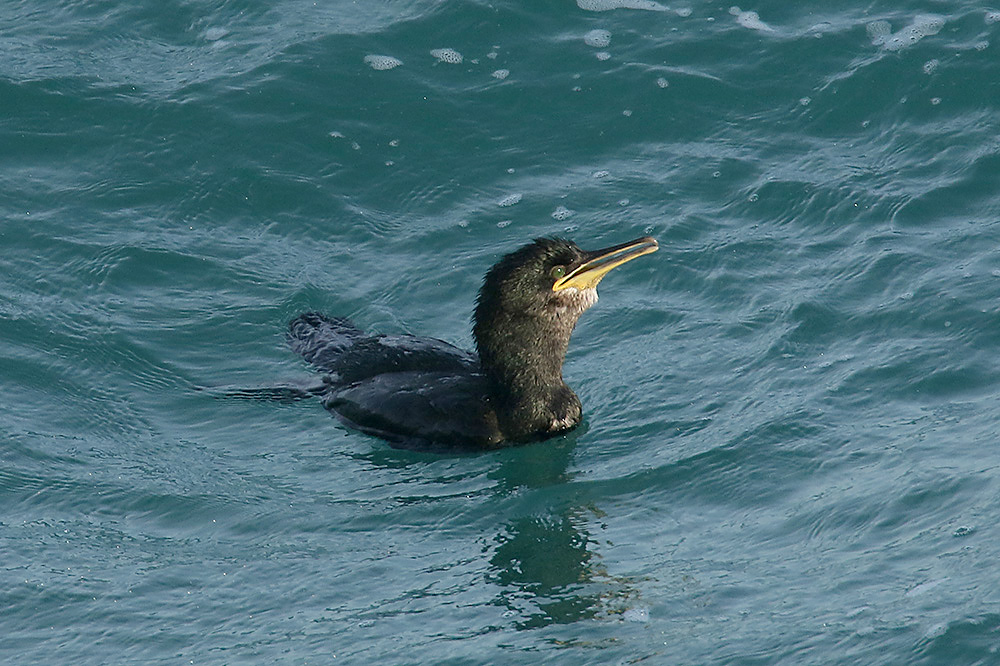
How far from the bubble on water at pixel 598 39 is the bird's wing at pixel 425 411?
4207mm

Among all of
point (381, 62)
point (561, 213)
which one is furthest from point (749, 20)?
point (381, 62)

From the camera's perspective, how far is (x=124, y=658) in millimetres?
6203

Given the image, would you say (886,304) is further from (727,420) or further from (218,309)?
(218,309)

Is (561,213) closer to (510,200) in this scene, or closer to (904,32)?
(510,200)

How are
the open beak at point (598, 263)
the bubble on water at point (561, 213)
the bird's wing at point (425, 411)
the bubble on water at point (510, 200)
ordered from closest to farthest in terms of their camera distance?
the open beak at point (598, 263) → the bird's wing at point (425, 411) → the bubble on water at point (561, 213) → the bubble on water at point (510, 200)

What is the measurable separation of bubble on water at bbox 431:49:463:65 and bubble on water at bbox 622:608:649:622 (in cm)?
622

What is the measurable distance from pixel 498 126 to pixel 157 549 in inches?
194

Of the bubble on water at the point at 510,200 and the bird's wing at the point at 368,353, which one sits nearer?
the bird's wing at the point at 368,353

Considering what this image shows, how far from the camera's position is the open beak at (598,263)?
7.82 m

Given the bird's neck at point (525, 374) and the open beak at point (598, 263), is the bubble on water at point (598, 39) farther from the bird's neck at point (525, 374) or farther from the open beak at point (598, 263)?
the bird's neck at point (525, 374)

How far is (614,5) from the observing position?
39.4 ft

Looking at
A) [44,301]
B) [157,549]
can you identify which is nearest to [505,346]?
[157,549]

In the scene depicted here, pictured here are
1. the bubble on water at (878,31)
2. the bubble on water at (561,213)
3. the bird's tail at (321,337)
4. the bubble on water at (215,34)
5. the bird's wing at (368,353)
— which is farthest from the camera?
the bubble on water at (215,34)

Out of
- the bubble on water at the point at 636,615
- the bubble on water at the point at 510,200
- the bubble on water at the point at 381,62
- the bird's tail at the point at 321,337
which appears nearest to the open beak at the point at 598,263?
the bird's tail at the point at 321,337
